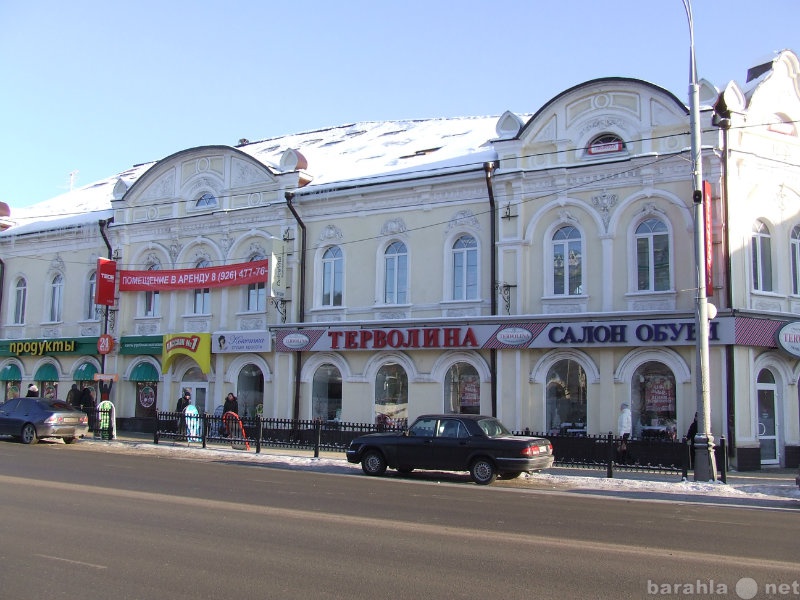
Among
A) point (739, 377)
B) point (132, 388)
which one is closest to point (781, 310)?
point (739, 377)

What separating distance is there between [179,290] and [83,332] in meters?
5.26

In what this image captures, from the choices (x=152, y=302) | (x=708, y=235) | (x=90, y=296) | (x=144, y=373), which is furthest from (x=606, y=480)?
(x=90, y=296)

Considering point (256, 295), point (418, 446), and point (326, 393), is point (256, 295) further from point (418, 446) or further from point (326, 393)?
point (418, 446)

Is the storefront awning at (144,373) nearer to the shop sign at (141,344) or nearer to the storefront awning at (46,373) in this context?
the shop sign at (141,344)

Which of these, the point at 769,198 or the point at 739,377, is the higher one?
the point at 769,198

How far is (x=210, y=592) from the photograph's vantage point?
6738 millimetres

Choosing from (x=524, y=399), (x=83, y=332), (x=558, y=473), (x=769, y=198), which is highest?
(x=769, y=198)

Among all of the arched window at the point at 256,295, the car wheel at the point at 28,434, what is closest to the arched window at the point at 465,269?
the arched window at the point at 256,295

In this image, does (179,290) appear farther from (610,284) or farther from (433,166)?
(610,284)

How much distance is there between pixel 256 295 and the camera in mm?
27672

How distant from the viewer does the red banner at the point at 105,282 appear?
29656mm

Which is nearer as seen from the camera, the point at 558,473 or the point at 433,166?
the point at 558,473

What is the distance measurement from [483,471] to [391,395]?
8.50 meters

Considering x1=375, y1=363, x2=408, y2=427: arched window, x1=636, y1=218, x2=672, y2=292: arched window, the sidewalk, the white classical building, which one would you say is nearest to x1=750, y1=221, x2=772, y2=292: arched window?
the white classical building
